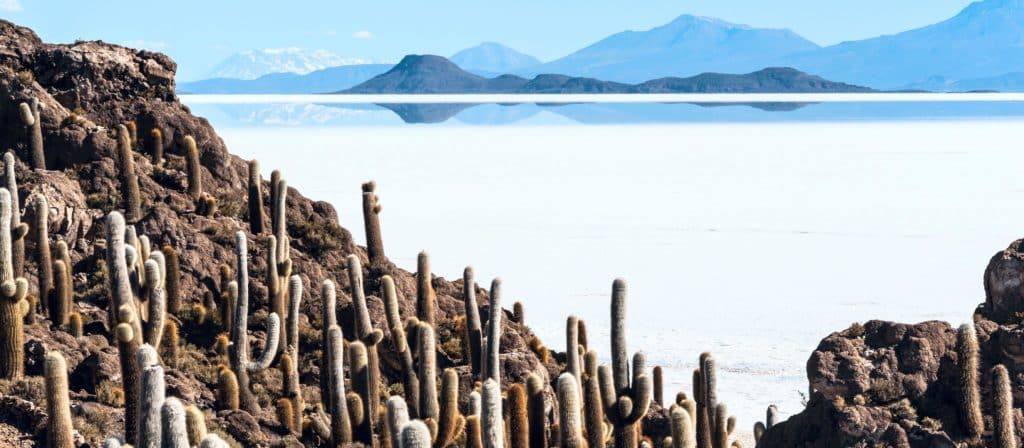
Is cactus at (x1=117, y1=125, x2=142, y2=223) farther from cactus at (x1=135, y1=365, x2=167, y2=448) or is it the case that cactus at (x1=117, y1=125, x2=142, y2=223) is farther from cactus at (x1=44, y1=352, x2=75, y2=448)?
cactus at (x1=135, y1=365, x2=167, y2=448)

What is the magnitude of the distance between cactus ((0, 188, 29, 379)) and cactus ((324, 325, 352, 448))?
8.29 ft

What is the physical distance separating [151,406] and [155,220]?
23.8 ft

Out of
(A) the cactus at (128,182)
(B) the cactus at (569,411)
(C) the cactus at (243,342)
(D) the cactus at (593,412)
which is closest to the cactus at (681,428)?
(B) the cactus at (569,411)

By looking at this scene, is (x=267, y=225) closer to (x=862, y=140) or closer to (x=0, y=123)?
(x=0, y=123)

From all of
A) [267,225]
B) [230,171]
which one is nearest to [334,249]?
[267,225]

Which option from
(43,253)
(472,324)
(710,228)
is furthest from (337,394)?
(710,228)

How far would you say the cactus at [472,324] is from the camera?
13.7m

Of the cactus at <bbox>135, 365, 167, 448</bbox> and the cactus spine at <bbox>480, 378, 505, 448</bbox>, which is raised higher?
the cactus at <bbox>135, 365, 167, 448</bbox>

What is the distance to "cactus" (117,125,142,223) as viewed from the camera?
15.4m

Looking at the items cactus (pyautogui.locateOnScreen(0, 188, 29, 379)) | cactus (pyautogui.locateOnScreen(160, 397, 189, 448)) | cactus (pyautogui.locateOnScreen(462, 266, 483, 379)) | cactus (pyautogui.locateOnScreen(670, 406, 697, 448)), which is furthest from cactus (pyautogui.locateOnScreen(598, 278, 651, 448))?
cactus (pyautogui.locateOnScreen(160, 397, 189, 448))

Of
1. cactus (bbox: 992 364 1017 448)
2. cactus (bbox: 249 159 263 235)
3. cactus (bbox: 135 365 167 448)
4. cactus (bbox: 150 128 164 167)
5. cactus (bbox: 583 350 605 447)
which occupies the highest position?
cactus (bbox: 150 128 164 167)

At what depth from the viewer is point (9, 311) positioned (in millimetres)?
11680

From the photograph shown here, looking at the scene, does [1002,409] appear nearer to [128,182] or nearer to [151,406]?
[151,406]

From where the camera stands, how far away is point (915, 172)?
49031 mm
